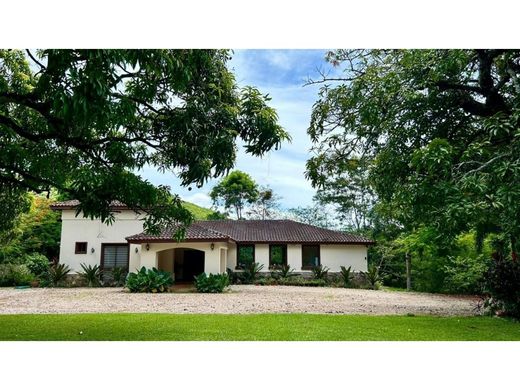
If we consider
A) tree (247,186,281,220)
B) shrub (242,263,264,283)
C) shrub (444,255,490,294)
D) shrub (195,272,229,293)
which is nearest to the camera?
shrub (444,255,490,294)

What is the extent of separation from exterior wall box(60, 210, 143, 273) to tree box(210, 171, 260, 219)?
20.8ft

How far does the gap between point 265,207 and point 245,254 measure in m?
5.89

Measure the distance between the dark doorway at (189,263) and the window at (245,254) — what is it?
1.79m

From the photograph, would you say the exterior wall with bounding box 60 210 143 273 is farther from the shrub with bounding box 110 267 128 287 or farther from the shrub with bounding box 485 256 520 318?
the shrub with bounding box 485 256 520 318

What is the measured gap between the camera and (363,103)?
580 centimetres

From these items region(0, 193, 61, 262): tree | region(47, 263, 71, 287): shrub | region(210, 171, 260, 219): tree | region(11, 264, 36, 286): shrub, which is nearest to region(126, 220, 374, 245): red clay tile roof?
region(210, 171, 260, 219): tree

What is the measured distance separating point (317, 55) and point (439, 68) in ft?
5.15

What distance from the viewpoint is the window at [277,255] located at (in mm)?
16734

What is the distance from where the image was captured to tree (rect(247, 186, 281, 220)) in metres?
22.3

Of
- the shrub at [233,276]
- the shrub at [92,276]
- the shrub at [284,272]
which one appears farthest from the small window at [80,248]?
the shrub at [284,272]

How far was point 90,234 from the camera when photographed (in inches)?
607

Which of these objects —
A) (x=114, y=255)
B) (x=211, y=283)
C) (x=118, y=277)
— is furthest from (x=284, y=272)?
(x=114, y=255)
